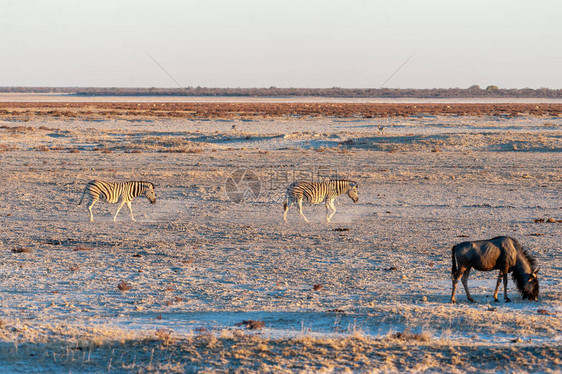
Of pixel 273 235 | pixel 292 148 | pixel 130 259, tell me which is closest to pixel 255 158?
pixel 292 148

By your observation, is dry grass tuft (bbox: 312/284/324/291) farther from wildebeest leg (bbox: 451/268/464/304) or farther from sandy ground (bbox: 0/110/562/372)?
wildebeest leg (bbox: 451/268/464/304)

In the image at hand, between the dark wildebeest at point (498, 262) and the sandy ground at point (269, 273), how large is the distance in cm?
35

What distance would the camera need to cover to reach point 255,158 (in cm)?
3872

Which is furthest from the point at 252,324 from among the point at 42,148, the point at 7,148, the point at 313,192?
the point at 7,148

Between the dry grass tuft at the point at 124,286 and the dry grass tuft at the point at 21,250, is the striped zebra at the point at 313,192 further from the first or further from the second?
the dry grass tuft at the point at 124,286

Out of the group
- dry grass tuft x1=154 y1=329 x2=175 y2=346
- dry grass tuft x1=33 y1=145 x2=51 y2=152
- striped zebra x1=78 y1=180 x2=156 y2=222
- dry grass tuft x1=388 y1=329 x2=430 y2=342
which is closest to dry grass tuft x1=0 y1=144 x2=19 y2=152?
dry grass tuft x1=33 y1=145 x2=51 y2=152

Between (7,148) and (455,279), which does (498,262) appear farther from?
(7,148)

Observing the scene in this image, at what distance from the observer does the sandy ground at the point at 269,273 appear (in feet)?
29.2

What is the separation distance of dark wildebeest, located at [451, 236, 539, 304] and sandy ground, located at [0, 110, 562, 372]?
1.13 ft

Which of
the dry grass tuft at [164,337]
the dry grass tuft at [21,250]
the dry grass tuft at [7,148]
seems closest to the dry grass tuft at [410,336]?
the dry grass tuft at [164,337]

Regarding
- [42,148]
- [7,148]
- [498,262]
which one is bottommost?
[7,148]

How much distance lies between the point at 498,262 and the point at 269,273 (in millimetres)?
4433

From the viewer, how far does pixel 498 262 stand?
11781 mm

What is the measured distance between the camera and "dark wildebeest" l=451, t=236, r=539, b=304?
11.6 meters
